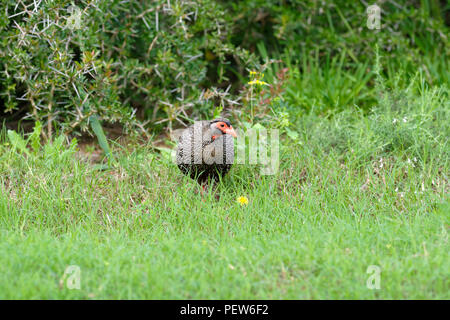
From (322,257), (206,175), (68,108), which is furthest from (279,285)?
(68,108)

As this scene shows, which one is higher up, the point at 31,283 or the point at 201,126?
the point at 201,126

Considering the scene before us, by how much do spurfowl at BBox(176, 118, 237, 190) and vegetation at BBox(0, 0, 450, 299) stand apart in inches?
9.9

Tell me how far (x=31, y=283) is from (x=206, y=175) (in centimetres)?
178

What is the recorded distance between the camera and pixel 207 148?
4578 mm

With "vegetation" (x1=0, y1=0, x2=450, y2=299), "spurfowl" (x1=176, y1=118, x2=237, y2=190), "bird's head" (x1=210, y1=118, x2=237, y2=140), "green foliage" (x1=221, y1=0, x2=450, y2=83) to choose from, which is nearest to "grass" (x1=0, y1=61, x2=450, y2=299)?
"vegetation" (x1=0, y1=0, x2=450, y2=299)

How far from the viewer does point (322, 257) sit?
144 inches

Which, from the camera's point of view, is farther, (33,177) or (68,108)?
(68,108)

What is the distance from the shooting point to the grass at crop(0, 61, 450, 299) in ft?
11.4

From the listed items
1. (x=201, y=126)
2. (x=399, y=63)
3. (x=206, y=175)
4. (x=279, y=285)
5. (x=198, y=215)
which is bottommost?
(x=279, y=285)

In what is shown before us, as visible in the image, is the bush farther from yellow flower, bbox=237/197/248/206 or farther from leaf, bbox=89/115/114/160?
yellow flower, bbox=237/197/248/206

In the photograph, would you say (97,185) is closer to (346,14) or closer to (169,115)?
(169,115)

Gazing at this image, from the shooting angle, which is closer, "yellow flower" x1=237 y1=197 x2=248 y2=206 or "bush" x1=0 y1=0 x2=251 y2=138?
"yellow flower" x1=237 y1=197 x2=248 y2=206

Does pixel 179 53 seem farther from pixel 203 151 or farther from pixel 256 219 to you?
pixel 256 219

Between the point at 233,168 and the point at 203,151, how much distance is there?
59 cm
